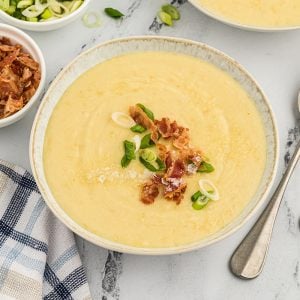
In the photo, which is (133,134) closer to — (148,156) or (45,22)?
(148,156)

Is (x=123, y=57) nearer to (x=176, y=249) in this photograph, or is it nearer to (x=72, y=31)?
(x=72, y=31)

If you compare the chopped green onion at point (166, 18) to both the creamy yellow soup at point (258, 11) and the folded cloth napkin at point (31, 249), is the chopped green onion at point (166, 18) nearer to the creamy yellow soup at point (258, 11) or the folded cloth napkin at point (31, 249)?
the creamy yellow soup at point (258, 11)

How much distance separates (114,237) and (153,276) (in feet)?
0.93

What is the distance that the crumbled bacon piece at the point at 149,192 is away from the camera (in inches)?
90.0

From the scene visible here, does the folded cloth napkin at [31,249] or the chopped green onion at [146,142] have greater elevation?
the chopped green onion at [146,142]

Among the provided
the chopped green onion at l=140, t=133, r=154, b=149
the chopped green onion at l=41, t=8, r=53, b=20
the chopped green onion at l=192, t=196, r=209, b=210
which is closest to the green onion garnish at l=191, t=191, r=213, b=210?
the chopped green onion at l=192, t=196, r=209, b=210

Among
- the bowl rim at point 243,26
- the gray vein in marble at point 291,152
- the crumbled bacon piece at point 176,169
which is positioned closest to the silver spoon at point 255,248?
the gray vein in marble at point 291,152

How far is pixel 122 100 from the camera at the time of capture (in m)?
2.48

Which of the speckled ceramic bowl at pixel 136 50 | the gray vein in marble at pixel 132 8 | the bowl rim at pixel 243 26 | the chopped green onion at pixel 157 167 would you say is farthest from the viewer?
the gray vein in marble at pixel 132 8

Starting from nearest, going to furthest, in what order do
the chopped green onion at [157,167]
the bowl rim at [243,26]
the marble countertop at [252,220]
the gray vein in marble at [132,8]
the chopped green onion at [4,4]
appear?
the chopped green onion at [157,167] → the marble countertop at [252,220] → the bowl rim at [243,26] → the chopped green onion at [4,4] → the gray vein in marble at [132,8]

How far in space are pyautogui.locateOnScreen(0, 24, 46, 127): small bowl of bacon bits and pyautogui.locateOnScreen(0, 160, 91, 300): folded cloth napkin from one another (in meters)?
0.22

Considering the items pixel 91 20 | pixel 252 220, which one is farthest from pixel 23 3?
pixel 252 220

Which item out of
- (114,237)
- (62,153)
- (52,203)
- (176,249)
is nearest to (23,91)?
(62,153)

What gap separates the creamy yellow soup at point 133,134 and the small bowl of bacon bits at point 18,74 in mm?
156
